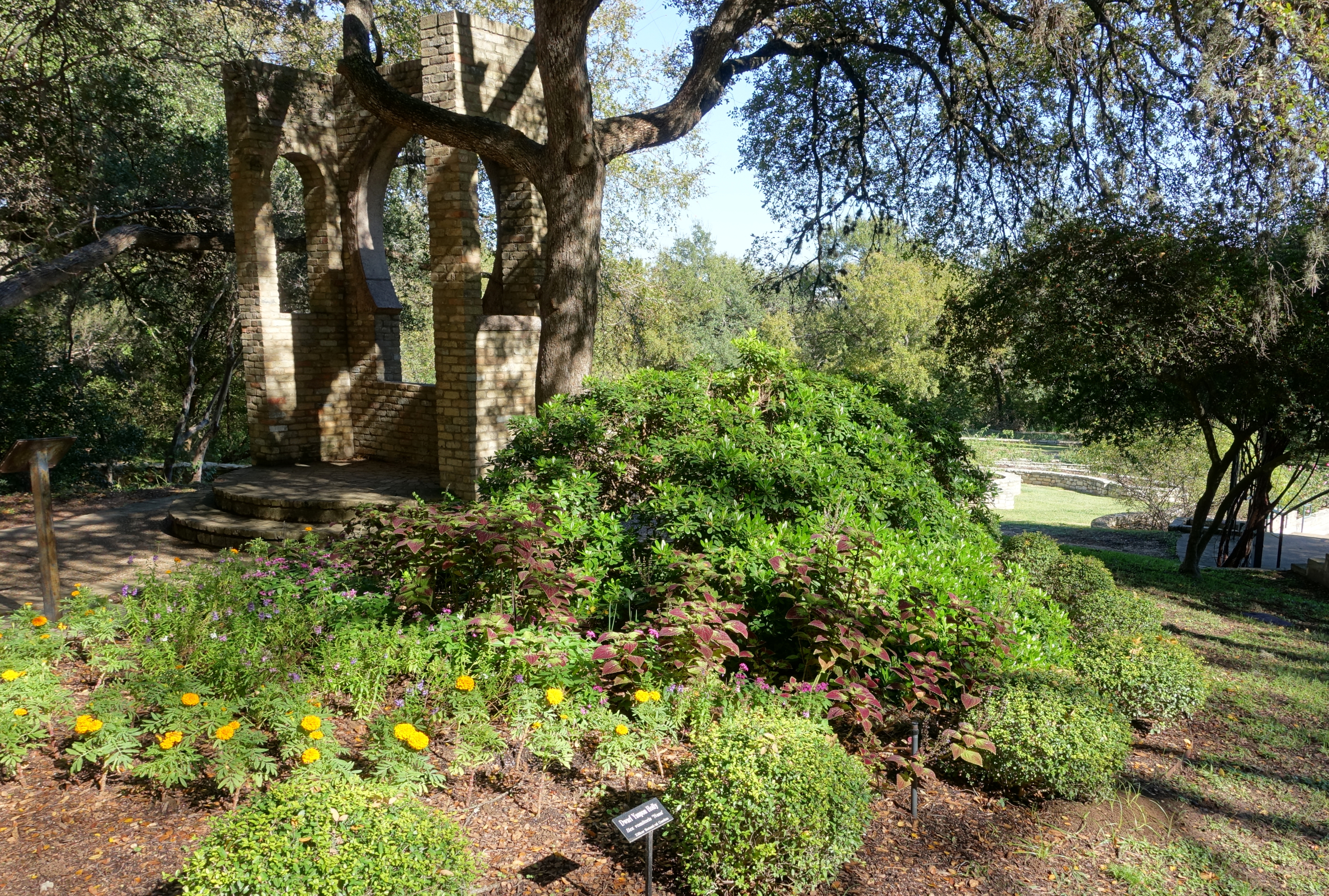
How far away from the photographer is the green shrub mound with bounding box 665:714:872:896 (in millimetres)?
2936

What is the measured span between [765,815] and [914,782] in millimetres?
1050

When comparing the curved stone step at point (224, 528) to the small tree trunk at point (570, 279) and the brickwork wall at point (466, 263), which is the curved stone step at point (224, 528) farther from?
the small tree trunk at point (570, 279)

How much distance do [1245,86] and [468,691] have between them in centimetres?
838

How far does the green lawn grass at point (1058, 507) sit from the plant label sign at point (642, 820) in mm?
20682

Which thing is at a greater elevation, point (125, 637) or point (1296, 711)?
point (125, 637)

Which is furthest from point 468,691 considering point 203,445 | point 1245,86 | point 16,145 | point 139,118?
point 203,445

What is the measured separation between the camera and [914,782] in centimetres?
363

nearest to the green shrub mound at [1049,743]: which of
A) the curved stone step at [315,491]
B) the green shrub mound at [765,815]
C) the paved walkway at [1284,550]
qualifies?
the green shrub mound at [765,815]

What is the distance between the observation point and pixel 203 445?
19047 mm

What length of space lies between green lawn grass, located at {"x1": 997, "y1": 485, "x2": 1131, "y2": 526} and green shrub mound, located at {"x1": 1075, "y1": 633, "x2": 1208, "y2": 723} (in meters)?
17.4

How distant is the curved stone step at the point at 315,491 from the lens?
8656 mm

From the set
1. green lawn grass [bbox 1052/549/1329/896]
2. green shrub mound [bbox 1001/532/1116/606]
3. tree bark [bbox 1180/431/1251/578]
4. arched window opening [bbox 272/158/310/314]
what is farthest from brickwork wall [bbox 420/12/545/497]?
arched window opening [bbox 272/158/310/314]

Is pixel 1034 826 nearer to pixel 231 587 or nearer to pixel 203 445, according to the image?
pixel 231 587

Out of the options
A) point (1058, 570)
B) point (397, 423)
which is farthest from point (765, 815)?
point (397, 423)
